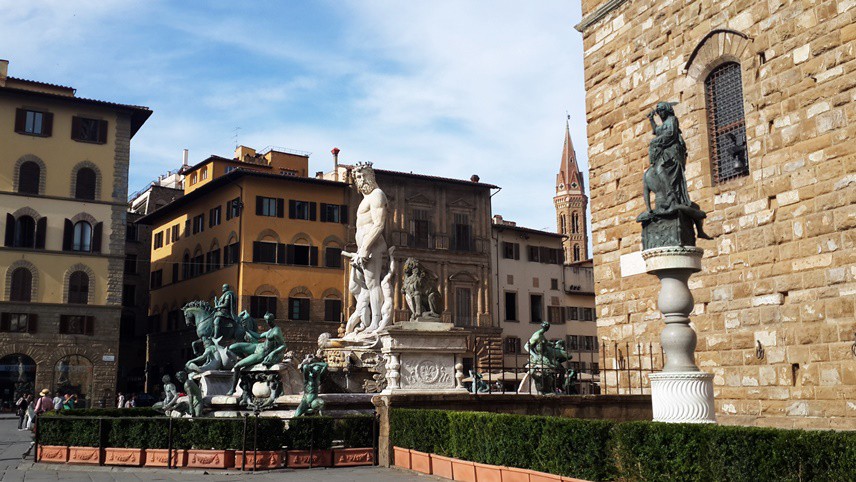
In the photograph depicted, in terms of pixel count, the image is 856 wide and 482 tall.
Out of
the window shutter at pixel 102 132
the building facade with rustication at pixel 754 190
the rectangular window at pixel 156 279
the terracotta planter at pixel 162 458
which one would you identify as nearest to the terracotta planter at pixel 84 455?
the terracotta planter at pixel 162 458

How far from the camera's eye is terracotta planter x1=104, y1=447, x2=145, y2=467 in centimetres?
1250

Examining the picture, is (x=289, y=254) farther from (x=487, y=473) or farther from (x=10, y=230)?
(x=487, y=473)

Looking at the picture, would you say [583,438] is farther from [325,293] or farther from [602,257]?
[325,293]

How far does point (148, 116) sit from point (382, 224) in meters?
31.3

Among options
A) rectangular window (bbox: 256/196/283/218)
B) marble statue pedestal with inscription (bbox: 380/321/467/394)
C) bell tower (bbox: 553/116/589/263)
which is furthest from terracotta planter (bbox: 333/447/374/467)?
bell tower (bbox: 553/116/589/263)

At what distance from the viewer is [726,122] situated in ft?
47.6

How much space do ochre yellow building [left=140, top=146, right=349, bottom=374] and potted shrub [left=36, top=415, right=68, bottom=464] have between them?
28.6 meters

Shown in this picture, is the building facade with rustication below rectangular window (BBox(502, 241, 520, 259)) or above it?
below

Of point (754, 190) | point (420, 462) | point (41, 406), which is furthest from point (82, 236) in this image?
point (754, 190)

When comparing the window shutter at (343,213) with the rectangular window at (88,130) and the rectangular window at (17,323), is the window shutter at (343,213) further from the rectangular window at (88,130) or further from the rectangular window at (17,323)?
the rectangular window at (17,323)

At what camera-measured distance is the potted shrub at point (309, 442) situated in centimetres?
1215

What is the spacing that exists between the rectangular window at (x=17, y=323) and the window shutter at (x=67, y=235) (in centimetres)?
368

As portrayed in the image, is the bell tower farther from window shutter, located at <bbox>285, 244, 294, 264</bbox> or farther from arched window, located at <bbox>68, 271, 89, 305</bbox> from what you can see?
arched window, located at <bbox>68, 271, 89, 305</bbox>

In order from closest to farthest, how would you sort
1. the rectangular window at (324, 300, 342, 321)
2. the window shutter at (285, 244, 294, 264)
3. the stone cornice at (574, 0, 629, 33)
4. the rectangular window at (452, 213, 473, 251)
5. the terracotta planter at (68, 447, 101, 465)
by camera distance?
the terracotta planter at (68, 447, 101, 465) < the stone cornice at (574, 0, 629, 33) < the window shutter at (285, 244, 294, 264) < the rectangular window at (324, 300, 342, 321) < the rectangular window at (452, 213, 473, 251)
